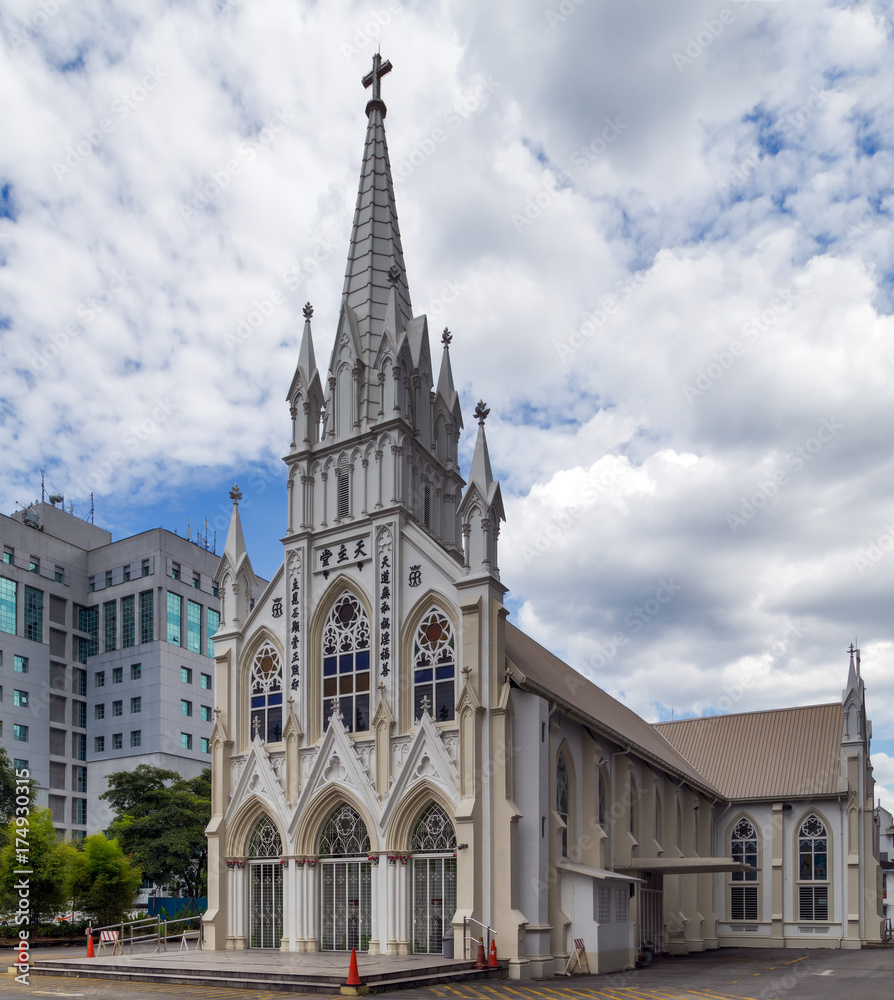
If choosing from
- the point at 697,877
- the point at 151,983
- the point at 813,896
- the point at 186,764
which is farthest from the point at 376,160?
the point at 186,764

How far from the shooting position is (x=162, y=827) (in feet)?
168

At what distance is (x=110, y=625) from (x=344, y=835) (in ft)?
204

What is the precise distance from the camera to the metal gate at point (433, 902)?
27531mm

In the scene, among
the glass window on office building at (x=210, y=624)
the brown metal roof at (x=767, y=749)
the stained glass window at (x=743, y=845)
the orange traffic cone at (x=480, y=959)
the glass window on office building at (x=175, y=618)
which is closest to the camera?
the orange traffic cone at (x=480, y=959)

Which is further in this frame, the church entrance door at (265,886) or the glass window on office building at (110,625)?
the glass window on office building at (110,625)

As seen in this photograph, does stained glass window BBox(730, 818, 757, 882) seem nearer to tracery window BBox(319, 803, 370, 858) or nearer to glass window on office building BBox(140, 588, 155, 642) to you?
tracery window BBox(319, 803, 370, 858)

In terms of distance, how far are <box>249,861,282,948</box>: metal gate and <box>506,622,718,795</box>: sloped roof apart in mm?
10068

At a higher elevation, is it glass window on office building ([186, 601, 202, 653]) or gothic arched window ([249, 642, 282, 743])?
glass window on office building ([186, 601, 202, 653])

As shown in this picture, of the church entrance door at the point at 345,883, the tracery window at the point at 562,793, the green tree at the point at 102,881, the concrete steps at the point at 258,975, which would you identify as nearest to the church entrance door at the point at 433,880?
the church entrance door at the point at 345,883

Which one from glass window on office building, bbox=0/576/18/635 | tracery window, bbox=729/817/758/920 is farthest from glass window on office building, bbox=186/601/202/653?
tracery window, bbox=729/817/758/920

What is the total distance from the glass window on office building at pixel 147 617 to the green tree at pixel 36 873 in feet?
146

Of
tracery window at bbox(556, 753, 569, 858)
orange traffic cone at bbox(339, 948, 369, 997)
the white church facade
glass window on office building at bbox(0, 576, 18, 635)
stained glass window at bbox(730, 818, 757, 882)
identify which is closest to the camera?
orange traffic cone at bbox(339, 948, 369, 997)

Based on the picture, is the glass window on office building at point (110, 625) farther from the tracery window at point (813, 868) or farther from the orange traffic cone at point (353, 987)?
the orange traffic cone at point (353, 987)

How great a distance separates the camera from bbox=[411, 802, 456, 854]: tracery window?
27.9 m
